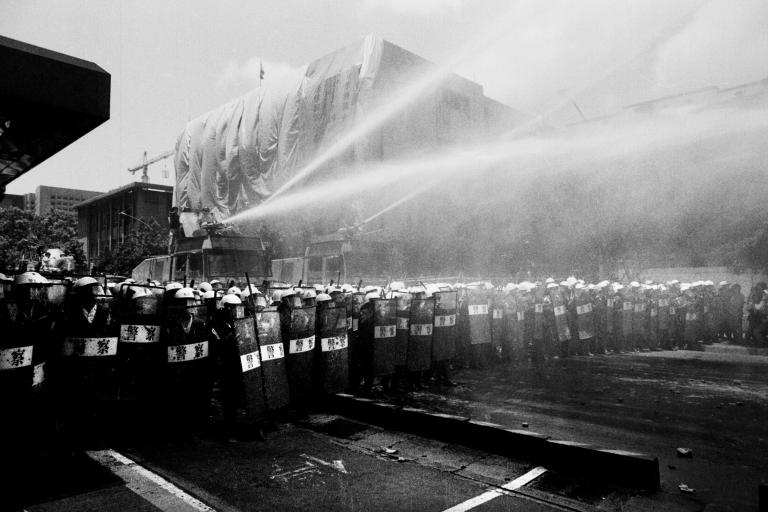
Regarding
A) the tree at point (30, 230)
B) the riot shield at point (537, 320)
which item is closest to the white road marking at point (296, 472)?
the riot shield at point (537, 320)

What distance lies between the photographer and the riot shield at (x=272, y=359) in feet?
20.9

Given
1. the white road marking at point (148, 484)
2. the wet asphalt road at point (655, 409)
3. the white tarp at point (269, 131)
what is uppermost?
the white tarp at point (269, 131)

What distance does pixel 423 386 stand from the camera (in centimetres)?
948

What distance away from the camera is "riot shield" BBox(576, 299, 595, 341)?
1346cm

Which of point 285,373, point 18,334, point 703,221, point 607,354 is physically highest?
point 703,221

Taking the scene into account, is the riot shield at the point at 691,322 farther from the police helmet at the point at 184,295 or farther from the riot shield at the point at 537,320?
the police helmet at the point at 184,295

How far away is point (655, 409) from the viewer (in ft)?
25.8

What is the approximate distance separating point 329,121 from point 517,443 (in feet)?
71.7

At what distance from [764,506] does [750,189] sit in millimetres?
21237

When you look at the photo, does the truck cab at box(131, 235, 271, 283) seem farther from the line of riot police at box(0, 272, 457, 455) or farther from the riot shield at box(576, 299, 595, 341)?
the riot shield at box(576, 299, 595, 341)

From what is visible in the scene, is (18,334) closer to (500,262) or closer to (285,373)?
(285,373)

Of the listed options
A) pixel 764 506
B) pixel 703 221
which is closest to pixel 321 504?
pixel 764 506

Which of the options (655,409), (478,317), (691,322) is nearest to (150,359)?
(478,317)

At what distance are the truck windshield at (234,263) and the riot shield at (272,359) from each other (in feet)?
21.7
